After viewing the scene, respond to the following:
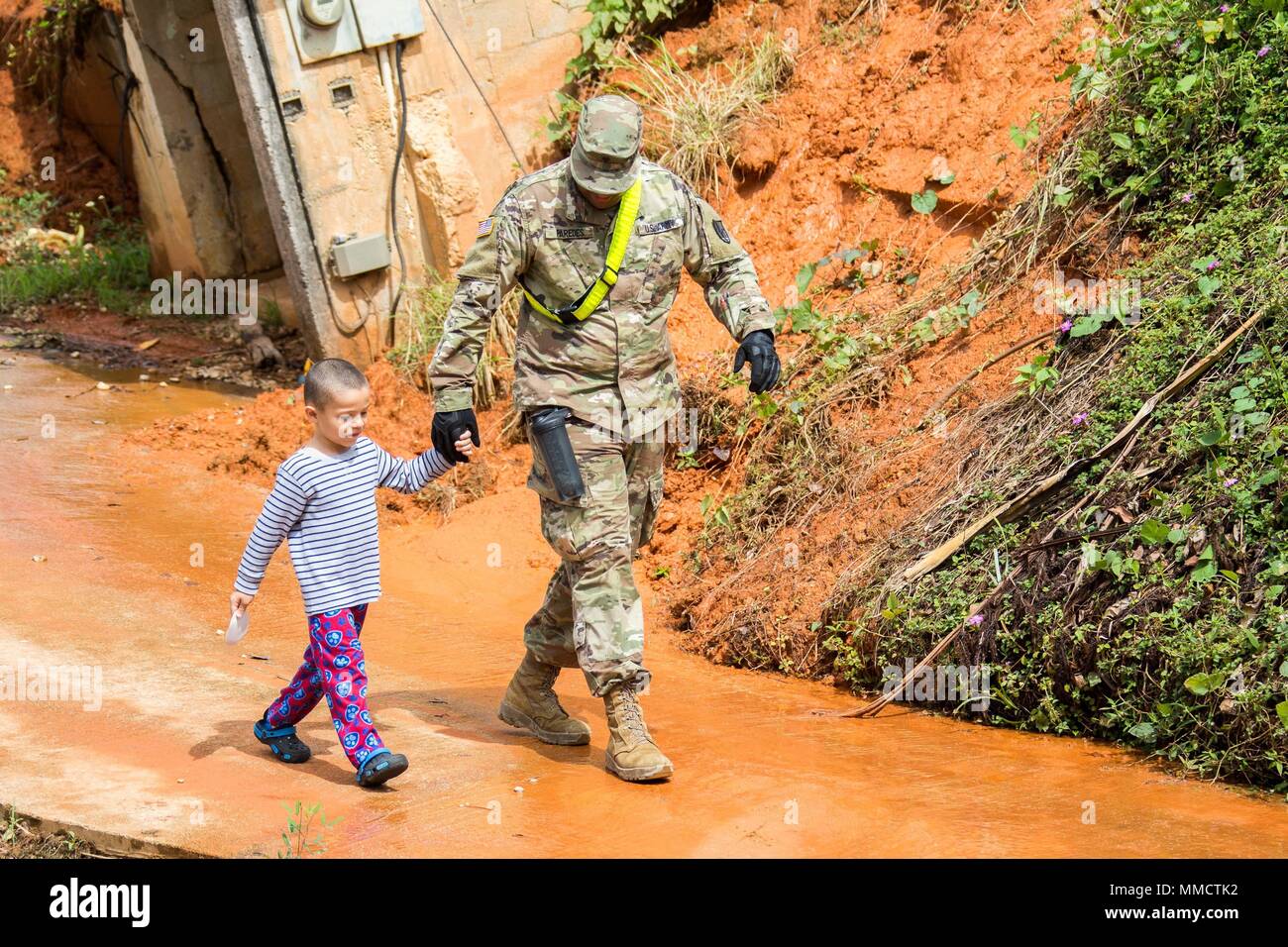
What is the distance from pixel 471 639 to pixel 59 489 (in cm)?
275

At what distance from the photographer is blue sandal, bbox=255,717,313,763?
175 inches

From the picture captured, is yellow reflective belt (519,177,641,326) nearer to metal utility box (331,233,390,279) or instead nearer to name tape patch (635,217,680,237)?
name tape patch (635,217,680,237)

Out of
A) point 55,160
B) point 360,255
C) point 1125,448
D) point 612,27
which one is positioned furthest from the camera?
point 55,160

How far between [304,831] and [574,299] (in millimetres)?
1862

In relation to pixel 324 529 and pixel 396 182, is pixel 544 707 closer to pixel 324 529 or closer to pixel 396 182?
pixel 324 529

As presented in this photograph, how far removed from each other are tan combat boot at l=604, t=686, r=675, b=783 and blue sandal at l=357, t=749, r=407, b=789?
69 cm

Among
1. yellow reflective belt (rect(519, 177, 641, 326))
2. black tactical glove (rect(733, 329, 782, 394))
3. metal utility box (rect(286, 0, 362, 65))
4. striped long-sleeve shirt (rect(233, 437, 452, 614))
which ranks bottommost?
striped long-sleeve shirt (rect(233, 437, 452, 614))

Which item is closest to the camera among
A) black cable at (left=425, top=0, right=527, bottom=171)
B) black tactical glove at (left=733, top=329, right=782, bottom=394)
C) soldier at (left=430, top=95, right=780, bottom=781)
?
soldier at (left=430, top=95, right=780, bottom=781)

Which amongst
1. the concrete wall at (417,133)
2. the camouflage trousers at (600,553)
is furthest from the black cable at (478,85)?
the camouflage trousers at (600,553)

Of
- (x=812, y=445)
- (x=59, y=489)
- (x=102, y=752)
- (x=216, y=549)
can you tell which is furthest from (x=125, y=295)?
(x=102, y=752)

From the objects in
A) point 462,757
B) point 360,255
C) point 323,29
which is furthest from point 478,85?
point 462,757

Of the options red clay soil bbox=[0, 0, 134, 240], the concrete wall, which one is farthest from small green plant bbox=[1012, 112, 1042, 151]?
red clay soil bbox=[0, 0, 134, 240]

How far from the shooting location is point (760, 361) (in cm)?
457

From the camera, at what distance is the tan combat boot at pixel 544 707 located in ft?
15.9
